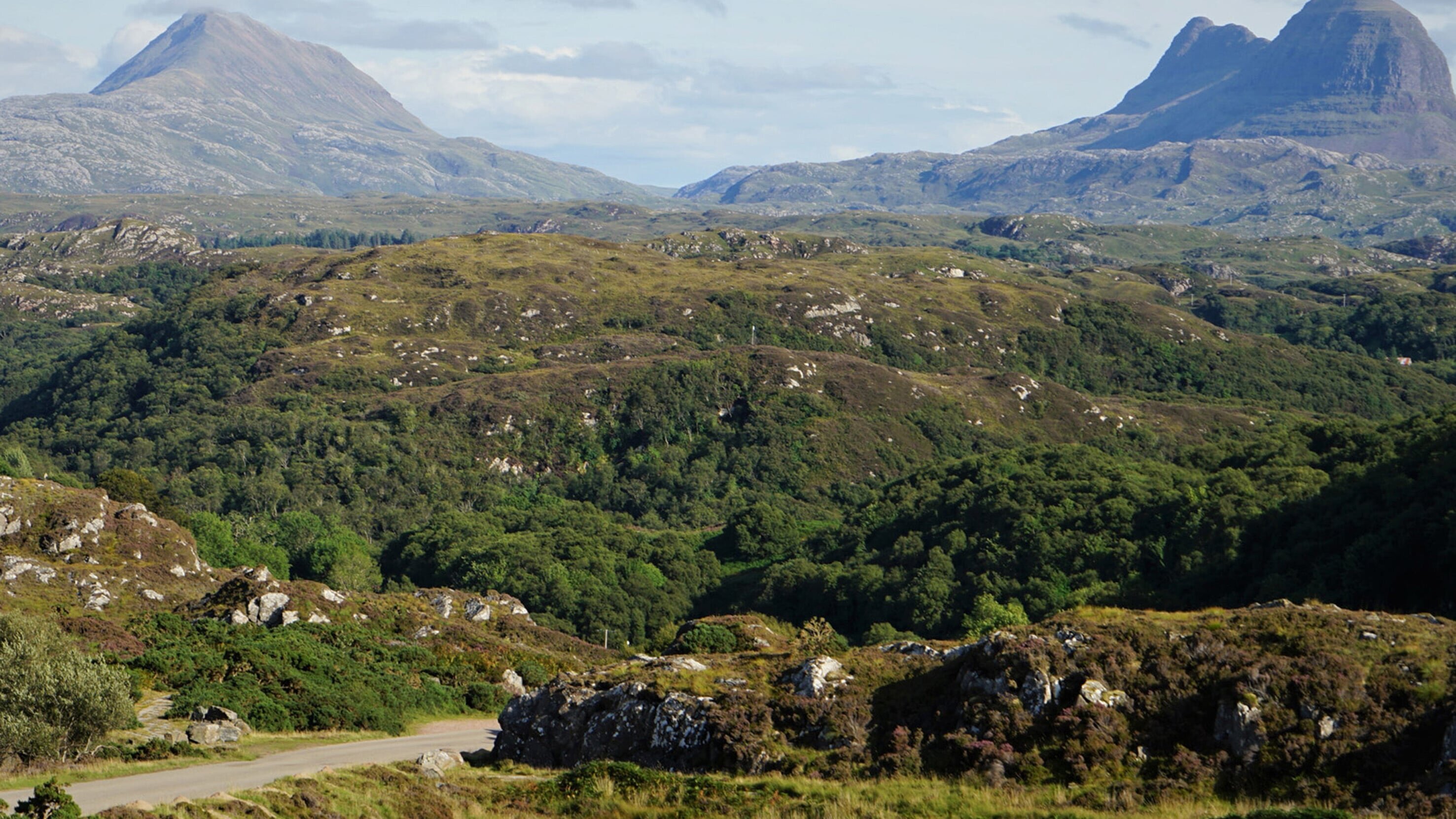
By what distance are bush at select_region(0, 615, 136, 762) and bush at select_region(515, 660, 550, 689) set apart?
28.1 metres

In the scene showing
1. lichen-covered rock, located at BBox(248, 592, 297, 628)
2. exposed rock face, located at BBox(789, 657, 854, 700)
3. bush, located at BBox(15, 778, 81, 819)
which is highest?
bush, located at BBox(15, 778, 81, 819)

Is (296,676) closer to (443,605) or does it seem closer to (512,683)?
(512,683)

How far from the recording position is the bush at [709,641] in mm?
59844

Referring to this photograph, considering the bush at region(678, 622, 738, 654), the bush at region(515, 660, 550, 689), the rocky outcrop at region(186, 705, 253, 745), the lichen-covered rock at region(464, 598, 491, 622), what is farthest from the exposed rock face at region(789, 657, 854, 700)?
the lichen-covered rock at region(464, 598, 491, 622)

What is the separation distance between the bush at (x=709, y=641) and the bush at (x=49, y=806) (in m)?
34.6

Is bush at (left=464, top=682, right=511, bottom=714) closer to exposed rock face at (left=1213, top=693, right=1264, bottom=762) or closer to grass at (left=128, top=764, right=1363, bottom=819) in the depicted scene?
grass at (left=128, top=764, right=1363, bottom=819)

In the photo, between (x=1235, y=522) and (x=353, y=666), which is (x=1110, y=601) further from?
(x=353, y=666)

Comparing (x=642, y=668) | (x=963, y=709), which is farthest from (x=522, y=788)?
(x=963, y=709)

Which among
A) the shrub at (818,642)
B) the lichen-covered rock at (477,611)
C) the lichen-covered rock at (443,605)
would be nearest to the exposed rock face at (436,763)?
the shrub at (818,642)

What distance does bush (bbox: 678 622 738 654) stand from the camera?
196 feet

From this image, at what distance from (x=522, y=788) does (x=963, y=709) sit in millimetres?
13378

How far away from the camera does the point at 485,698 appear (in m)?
62.2

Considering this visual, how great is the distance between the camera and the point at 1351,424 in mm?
151750

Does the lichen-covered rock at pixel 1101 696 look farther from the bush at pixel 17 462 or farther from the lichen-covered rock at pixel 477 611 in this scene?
the bush at pixel 17 462
